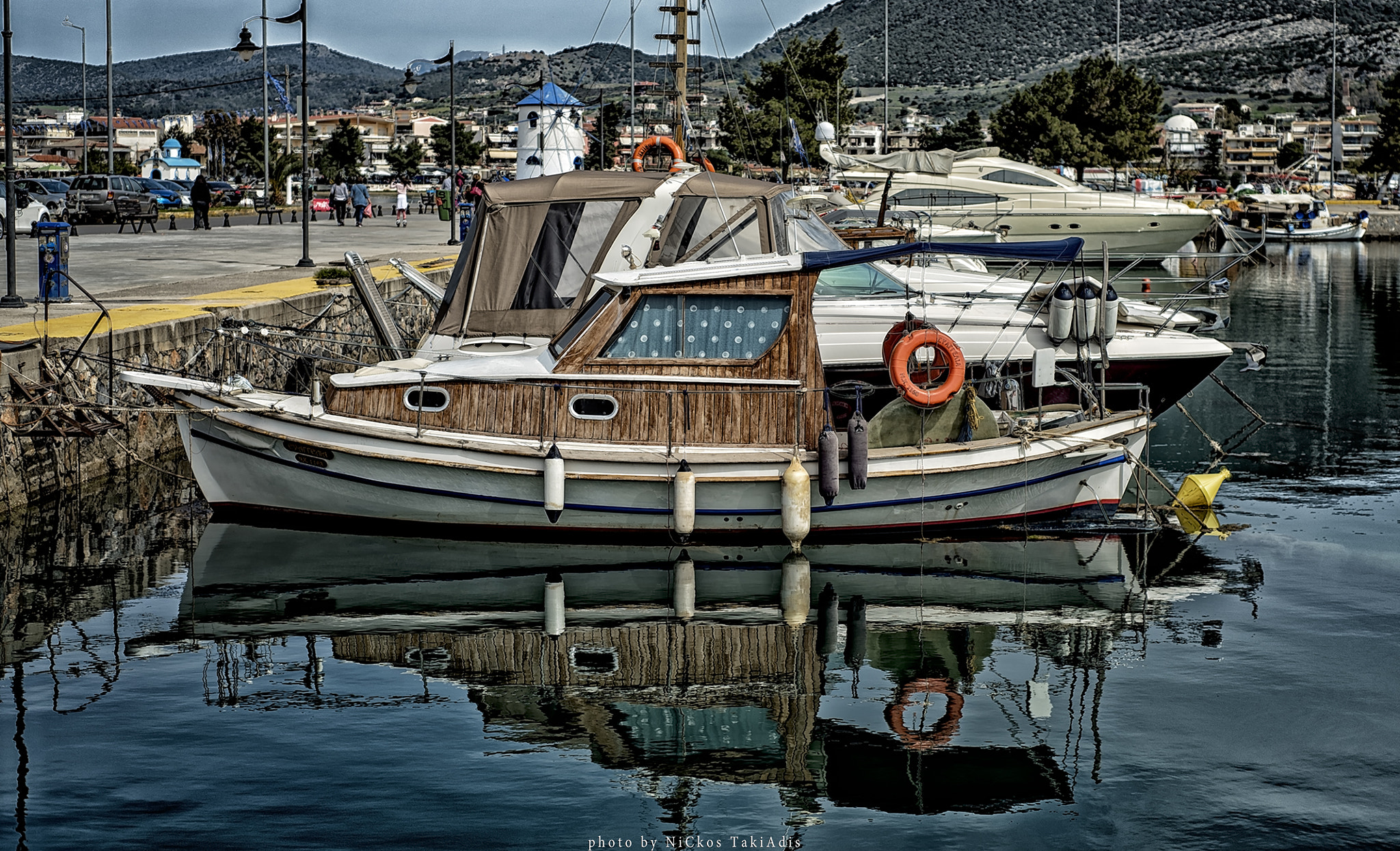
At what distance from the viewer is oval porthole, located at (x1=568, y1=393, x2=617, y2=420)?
13.7m

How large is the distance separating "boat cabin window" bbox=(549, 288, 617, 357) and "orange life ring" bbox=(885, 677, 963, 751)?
482 centimetres

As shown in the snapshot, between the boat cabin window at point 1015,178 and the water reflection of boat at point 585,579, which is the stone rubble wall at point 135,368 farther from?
Result: the boat cabin window at point 1015,178

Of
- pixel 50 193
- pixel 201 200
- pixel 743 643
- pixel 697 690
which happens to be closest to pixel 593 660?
pixel 697 690

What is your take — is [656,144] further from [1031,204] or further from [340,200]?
[340,200]

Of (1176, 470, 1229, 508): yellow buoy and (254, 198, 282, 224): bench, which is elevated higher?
A: (254, 198, 282, 224): bench

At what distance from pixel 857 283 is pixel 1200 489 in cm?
491

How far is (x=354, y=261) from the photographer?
15367 mm

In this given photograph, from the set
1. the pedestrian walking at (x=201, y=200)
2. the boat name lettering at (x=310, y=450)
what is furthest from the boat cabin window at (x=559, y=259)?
the pedestrian walking at (x=201, y=200)

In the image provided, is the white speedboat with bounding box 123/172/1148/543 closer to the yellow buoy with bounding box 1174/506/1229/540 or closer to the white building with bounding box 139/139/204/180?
the yellow buoy with bounding box 1174/506/1229/540

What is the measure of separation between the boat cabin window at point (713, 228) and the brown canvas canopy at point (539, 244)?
0.04 m

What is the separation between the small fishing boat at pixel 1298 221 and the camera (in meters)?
70.7

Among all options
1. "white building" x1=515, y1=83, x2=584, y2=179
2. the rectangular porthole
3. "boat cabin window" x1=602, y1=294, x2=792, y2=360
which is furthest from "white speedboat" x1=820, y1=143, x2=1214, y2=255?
the rectangular porthole

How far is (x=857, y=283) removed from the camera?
1852 centimetres

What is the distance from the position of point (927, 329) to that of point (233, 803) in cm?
811
